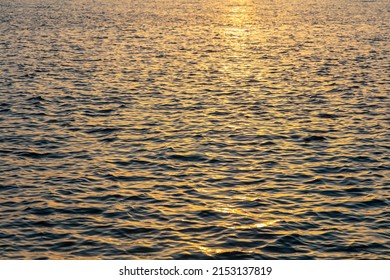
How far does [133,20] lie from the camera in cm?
12400

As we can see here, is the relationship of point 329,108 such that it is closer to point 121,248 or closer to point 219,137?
point 219,137

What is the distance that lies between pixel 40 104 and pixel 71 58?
23806 millimetres

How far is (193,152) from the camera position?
39031 mm

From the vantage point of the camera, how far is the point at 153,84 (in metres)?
59.6

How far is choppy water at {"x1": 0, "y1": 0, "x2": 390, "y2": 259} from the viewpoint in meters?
27.8

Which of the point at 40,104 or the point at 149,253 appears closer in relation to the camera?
the point at 149,253

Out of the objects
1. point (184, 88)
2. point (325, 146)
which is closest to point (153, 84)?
point (184, 88)

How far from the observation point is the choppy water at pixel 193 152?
27781 mm

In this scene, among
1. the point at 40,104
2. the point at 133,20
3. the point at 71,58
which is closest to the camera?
the point at 40,104

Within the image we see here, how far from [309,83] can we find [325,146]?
70.6ft

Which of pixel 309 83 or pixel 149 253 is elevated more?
pixel 309 83
